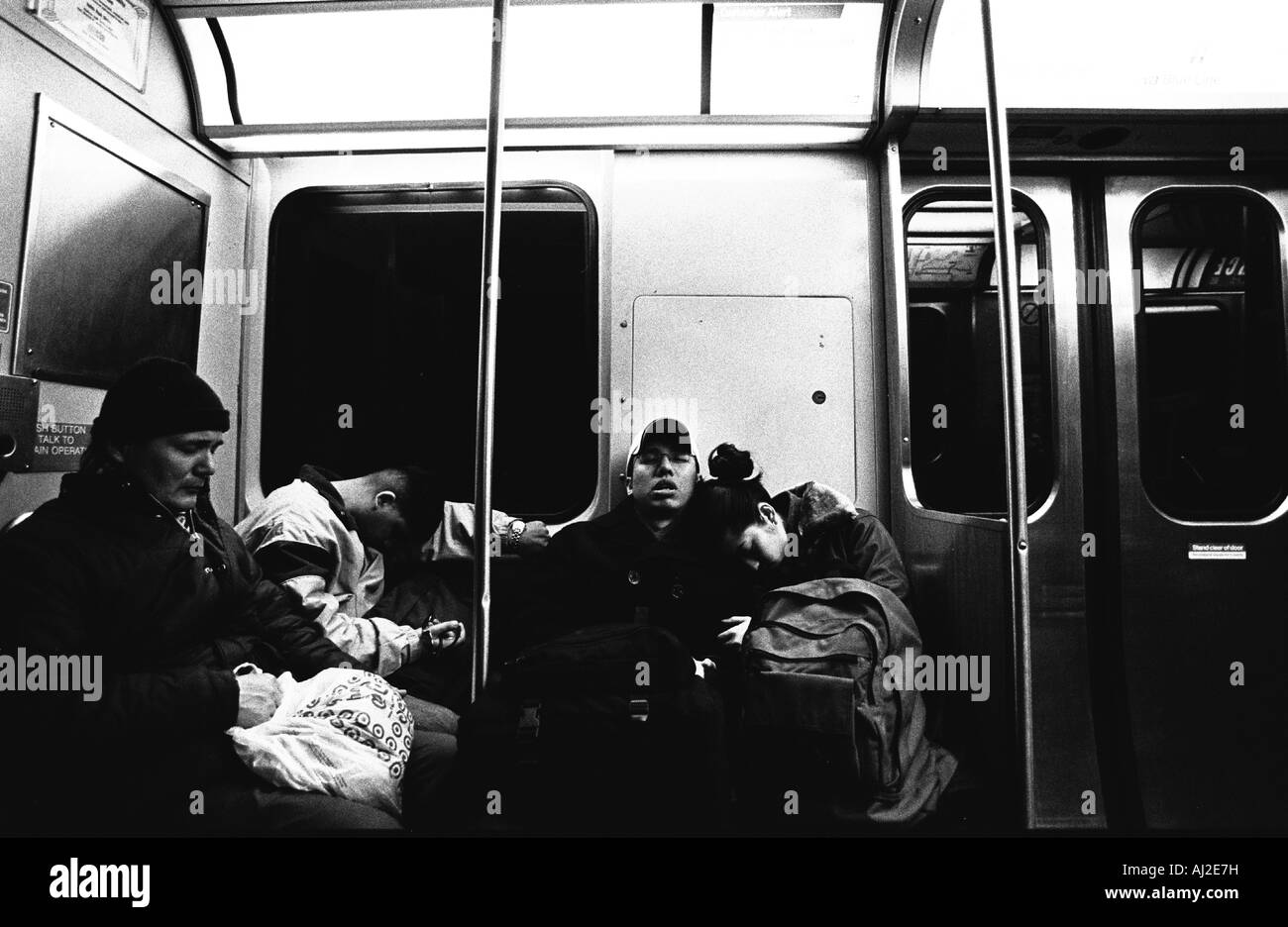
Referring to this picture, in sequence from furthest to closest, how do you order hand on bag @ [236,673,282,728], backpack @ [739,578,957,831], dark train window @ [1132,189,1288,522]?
dark train window @ [1132,189,1288,522] → backpack @ [739,578,957,831] → hand on bag @ [236,673,282,728]

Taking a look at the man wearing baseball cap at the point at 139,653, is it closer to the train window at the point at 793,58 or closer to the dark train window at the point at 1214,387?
the train window at the point at 793,58

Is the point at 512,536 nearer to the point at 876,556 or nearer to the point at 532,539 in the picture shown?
the point at 532,539

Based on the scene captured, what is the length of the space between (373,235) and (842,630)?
2.27m

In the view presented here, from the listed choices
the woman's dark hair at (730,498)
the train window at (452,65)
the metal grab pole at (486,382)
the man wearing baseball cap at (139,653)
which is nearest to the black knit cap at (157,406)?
the man wearing baseball cap at (139,653)

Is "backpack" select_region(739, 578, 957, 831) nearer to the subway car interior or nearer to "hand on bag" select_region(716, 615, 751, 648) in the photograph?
"hand on bag" select_region(716, 615, 751, 648)

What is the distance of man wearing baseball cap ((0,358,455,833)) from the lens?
1.63 m

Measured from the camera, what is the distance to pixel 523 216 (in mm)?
2871

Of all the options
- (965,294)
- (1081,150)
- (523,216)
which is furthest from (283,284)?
(1081,150)

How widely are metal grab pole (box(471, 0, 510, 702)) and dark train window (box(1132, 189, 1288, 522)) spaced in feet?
7.63

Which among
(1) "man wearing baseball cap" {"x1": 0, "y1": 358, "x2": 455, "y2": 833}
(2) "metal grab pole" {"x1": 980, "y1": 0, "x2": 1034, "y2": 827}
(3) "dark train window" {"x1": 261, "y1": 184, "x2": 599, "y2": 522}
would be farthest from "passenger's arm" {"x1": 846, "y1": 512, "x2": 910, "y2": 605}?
(1) "man wearing baseball cap" {"x1": 0, "y1": 358, "x2": 455, "y2": 833}

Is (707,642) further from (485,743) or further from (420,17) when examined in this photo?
(420,17)

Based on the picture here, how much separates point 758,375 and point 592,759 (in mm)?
1560

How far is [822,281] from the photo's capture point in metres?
2.81

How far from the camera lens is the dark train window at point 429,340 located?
2820mm
